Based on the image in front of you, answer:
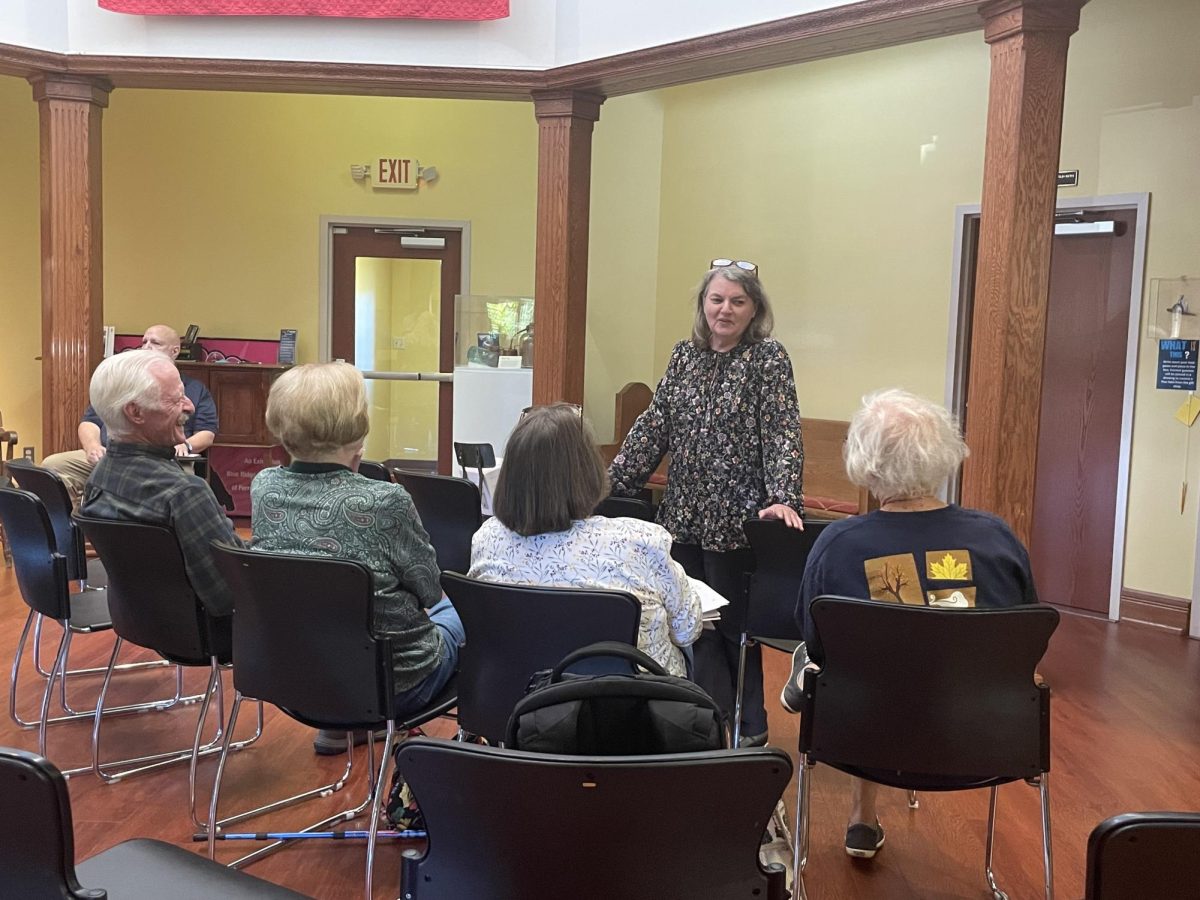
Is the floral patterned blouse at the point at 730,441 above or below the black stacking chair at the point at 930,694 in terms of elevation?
above

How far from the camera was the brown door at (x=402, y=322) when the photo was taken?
27.9ft

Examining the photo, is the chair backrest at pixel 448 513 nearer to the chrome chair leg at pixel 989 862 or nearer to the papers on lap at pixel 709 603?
the papers on lap at pixel 709 603

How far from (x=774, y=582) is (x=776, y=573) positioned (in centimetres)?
3

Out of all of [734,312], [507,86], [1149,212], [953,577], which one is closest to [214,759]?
[734,312]

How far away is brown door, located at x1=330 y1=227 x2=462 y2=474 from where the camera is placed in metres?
8.52

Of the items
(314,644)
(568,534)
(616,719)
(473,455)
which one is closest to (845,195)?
(473,455)

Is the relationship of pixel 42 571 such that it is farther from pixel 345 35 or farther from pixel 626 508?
pixel 345 35

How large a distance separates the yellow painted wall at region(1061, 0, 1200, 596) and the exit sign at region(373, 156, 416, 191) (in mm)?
4737

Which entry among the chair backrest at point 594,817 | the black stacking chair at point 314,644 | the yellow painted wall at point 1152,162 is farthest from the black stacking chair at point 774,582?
the yellow painted wall at point 1152,162

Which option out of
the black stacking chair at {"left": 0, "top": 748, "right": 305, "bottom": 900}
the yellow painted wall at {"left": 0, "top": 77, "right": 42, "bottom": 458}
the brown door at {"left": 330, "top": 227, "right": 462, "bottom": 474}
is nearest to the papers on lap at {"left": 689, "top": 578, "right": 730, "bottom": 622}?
the black stacking chair at {"left": 0, "top": 748, "right": 305, "bottom": 900}

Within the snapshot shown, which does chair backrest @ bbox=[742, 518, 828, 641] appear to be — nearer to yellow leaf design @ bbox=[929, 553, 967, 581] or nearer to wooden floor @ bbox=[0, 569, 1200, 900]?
wooden floor @ bbox=[0, 569, 1200, 900]

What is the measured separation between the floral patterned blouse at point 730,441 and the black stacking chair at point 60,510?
1844mm

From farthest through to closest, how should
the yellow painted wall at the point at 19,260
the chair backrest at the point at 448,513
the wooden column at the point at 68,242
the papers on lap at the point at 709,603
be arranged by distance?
the yellow painted wall at the point at 19,260, the wooden column at the point at 68,242, the chair backrest at the point at 448,513, the papers on lap at the point at 709,603

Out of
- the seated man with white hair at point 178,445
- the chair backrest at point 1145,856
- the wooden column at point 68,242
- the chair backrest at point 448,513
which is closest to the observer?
the chair backrest at point 1145,856
